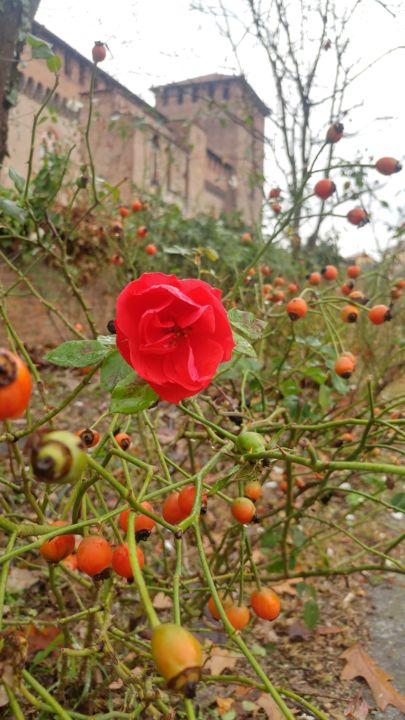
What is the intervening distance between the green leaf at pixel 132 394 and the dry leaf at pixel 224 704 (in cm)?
121

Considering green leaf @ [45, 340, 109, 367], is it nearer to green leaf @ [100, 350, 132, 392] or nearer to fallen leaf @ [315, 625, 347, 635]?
green leaf @ [100, 350, 132, 392]

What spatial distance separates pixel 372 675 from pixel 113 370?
56.0 inches

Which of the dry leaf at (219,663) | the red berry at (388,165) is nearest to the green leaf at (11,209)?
the red berry at (388,165)

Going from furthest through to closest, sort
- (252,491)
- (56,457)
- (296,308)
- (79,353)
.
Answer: (296,308) → (252,491) → (79,353) → (56,457)

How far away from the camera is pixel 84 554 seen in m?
0.86

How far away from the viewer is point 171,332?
0.66 m

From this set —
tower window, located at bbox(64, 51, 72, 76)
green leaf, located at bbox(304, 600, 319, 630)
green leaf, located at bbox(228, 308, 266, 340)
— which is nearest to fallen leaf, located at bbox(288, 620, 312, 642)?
green leaf, located at bbox(304, 600, 319, 630)

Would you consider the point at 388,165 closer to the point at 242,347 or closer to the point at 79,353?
the point at 242,347

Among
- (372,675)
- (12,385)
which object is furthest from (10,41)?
(372,675)

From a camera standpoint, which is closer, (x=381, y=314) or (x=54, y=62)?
(x=381, y=314)

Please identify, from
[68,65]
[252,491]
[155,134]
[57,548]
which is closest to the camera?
[57,548]

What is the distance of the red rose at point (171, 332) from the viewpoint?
2.08ft

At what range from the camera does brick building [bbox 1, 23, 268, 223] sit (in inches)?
316

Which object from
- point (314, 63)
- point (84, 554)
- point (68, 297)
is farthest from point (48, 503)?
point (314, 63)
